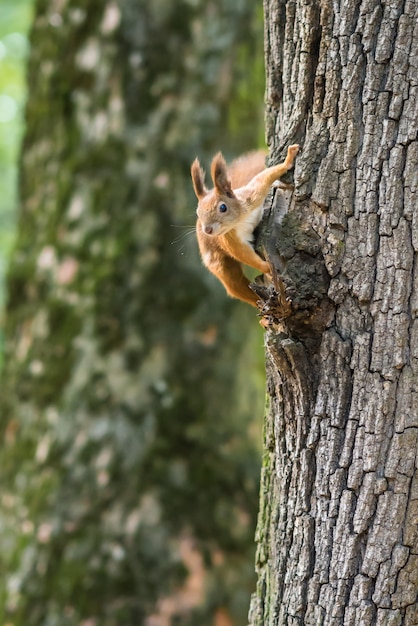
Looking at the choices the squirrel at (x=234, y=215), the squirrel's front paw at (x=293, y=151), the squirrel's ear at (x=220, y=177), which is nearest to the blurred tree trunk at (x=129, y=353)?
the squirrel at (x=234, y=215)

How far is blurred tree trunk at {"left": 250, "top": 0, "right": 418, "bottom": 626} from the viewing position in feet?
6.41

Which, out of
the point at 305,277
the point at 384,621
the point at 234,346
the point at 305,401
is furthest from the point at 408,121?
the point at 234,346

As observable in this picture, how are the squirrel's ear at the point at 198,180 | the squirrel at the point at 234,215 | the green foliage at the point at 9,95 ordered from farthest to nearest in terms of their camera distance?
1. the green foliage at the point at 9,95
2. the squirrel's ear at the point at 198,180
3. the squirrel at the point at 234,215

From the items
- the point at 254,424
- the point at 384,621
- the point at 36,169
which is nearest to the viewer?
the point at 384,621

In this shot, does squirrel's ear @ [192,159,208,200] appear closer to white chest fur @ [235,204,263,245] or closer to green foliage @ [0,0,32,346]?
white chest fur @ [235,204,263,245]

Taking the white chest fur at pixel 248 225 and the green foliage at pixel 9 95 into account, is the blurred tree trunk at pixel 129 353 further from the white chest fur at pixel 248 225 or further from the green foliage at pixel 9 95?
the green foliage at pixel 9 95

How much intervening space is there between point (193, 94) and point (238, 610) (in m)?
3.35

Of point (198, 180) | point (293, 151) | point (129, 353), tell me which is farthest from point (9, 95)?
point (293, 151)

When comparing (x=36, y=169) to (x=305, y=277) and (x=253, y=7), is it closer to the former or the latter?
(x=253, y=7)

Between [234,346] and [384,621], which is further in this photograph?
[234,346]

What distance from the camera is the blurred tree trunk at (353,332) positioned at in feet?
6.41

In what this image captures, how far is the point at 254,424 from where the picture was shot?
16.8 feet

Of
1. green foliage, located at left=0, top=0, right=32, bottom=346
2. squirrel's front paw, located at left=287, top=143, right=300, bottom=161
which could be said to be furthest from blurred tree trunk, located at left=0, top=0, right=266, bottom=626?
green foliage, located at left=0, top=0, right=32, bottom=346

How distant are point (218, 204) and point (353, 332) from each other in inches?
26.0
